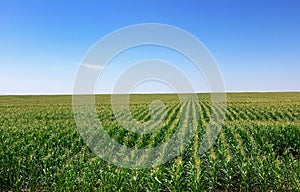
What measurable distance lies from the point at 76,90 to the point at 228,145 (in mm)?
7522

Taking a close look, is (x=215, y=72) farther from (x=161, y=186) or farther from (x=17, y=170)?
(x=17, y=170)

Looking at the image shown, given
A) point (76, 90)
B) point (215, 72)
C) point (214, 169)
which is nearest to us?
point (214, 169)

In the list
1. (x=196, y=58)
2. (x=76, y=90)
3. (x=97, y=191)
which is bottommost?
(x=97, y=191)

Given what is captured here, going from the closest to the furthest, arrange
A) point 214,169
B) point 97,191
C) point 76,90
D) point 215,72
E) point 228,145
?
point 97,191
point 214,169
point 76,90
point 215,72
point 228,145

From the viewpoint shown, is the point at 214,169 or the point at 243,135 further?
the point at 243,135

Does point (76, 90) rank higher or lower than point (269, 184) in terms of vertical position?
higher

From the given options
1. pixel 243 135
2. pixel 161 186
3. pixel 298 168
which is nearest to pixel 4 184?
pixel 161 186

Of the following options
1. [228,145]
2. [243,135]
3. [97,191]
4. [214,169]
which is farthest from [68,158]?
[243,135]

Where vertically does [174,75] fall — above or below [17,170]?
above

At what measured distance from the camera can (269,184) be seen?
814 cm

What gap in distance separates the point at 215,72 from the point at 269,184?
4762 millimetres

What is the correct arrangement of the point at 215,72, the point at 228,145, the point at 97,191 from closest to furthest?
the point at 97,191 < the point at 215,72 < the point at 228,145

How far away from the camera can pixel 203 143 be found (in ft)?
48.9

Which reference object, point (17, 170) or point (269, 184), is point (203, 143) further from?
point (17, 170)
